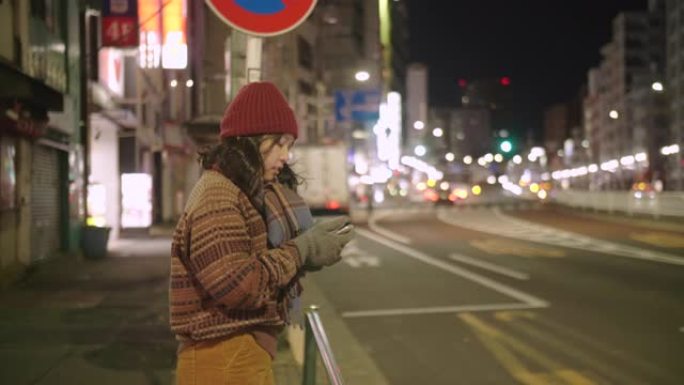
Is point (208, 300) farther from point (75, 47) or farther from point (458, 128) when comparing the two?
point (458, 128)

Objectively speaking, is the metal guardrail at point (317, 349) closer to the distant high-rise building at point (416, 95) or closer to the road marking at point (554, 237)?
the road marking at point (554, 237)

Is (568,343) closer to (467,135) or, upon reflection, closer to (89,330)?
(89,330)

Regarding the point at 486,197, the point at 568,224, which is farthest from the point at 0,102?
the point at 486,197

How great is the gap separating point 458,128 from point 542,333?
106862mm

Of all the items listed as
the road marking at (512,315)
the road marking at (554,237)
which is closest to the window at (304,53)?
the road marking at (554,237)

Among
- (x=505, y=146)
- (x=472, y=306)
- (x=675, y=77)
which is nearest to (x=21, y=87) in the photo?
(x=472, y=306)

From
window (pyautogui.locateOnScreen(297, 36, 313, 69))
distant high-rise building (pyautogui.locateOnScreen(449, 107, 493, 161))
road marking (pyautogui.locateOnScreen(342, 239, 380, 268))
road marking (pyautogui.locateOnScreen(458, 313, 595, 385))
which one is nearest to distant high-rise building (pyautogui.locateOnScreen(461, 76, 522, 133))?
road marking (pyautogui.locateOnScreen(342, 239, 380, 268))

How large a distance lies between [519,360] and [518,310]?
305 cm

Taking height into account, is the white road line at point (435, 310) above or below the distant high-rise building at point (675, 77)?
below

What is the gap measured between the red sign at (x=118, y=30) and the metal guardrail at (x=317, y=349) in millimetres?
16153

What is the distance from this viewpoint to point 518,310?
10570 millimetres

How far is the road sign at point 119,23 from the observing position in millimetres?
18969

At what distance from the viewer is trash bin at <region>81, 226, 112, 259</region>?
59.9ft

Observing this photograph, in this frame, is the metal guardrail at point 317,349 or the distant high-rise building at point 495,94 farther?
the distant high-rise building at point 495,94
